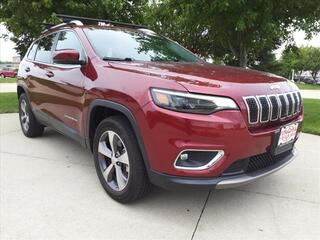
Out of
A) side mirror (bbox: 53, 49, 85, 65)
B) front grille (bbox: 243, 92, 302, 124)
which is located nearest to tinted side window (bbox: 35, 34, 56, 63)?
side mirror (bbox: 53, 49, 85, 65)

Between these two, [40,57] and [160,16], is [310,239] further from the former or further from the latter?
[160,16]

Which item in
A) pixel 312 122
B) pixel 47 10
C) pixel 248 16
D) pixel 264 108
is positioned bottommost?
pixel 312 122

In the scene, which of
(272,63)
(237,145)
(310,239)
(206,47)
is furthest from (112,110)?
(272,63)

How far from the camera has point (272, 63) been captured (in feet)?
125

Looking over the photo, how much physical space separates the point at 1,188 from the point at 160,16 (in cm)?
733

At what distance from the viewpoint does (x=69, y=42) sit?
4.50 metres

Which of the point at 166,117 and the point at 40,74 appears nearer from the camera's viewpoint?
the point at 166,117

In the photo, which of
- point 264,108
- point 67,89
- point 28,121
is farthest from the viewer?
point 28,121

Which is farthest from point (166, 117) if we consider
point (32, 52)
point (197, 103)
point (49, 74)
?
point (32, 52)

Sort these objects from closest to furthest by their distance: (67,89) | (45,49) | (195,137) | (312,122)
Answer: (195,137)
(67,89)
(45,49)
(312,122)

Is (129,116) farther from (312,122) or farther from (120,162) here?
(312,122)

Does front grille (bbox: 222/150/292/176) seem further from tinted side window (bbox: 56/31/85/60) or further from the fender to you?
tinted side window (bbox: 56/31/85/60)

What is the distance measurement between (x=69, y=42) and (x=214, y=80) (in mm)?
2220

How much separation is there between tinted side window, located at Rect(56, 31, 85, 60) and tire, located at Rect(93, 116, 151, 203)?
0.98 metres
